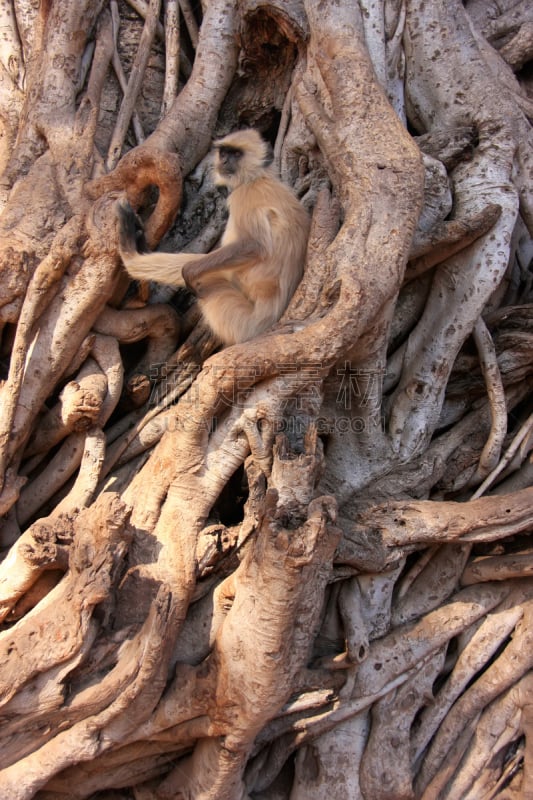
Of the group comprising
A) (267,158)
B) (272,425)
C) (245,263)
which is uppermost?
(267,158)

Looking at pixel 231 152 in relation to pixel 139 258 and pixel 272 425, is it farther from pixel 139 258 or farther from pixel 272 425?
pixel 272 425

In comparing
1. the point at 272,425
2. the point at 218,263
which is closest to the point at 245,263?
the point at 218,263

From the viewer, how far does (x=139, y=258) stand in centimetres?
307

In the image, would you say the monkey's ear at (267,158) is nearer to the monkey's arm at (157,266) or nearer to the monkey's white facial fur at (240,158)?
the monkey's white facial fur at (240,158)

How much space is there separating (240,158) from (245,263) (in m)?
0.61

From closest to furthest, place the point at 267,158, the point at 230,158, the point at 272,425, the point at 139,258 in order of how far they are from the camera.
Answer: the point at 272,425 < the point at 139,258 < the point at 230,158 < the point at 267,158

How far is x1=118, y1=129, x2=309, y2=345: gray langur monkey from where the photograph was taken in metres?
3.09

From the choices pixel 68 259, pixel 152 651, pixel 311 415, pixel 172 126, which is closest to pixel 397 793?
pixel 152 651

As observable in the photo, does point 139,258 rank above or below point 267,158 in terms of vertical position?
below

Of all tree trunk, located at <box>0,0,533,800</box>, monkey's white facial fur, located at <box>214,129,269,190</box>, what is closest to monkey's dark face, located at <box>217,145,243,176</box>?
monkey's white facial fur, located at <box>214,129,269,190</box>

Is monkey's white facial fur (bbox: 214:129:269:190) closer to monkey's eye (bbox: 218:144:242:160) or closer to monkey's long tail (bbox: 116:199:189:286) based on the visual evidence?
monkey's eye (bbox: 218:144:242:160)

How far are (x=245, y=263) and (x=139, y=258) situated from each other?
18.1 inches

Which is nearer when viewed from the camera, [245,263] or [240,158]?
[245,263]

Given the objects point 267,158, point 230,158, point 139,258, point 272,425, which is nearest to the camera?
point 272,425
